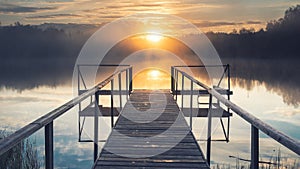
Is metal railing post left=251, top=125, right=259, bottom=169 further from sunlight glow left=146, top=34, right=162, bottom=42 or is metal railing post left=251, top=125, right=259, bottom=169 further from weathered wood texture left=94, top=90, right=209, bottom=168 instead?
sunlight glow left=146, top=34, right=162, bottom=42

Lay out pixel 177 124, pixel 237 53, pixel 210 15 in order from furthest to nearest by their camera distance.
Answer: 1. pixel 237 53
2. pixel 210 15
3. pixel 177 124

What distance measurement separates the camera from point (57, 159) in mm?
8781

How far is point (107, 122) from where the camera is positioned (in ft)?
39.6

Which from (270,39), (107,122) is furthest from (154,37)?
(270,39)

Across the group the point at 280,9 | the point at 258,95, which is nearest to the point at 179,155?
the point at 258,95

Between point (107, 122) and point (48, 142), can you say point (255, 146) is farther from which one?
point (107, 122)

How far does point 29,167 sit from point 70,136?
3.68 metres

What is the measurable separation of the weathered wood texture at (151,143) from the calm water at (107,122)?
87.8 inches

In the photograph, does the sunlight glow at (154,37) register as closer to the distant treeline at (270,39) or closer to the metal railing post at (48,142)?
the metal railing post at (48,142)

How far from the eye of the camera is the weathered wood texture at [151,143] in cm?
424

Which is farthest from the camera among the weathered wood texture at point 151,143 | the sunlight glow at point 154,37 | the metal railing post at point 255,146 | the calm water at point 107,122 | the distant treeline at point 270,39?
the distant treeline at point 270,39

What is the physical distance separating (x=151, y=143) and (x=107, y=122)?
716 centimetres

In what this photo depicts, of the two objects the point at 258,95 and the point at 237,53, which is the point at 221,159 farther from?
the point at 237,53

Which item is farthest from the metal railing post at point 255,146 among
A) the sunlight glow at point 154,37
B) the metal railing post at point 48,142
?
the sunlight glow at point 154,37
